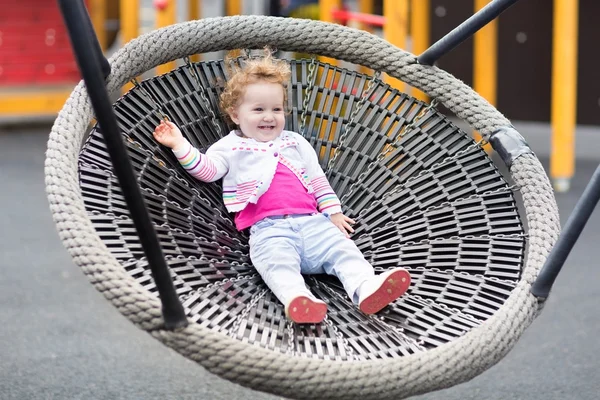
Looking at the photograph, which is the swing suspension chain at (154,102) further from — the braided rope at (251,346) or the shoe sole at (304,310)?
the shoe sole at (304,310)

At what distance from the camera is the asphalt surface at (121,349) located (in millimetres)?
2438

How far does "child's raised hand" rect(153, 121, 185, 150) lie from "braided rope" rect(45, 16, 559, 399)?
0.11 meters

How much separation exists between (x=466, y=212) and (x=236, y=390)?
0.78m

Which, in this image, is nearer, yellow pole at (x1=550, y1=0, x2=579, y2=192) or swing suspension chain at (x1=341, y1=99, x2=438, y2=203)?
swing suspension chain at (x1=341, y1=99, x2=438, y2=203)

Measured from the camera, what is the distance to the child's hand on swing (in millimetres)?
2033

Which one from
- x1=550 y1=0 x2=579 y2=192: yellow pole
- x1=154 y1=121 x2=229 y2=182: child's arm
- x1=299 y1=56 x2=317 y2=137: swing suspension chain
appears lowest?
x1=550 y1=0 x2=579 y2=192: yellow pole

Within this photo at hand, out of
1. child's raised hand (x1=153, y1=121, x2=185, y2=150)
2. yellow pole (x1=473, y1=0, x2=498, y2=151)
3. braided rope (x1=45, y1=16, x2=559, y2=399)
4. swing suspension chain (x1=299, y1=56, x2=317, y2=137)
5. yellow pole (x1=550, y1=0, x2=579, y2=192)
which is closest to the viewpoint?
braided rope (x1=45, y1=16, x2=559, y2=399)

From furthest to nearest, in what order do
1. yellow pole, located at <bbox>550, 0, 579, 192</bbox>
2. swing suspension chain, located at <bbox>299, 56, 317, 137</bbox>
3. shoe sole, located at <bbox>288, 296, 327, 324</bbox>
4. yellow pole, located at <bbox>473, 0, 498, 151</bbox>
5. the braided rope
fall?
yellow pole, located at <bbox>473, 0, 498, 151</bbox> → yellow pole, located at <bbox>550, 0, 579, 192</bbox> → swing suspension chain, located at <bbox>299, 56, 317, 137</bbox> → shoe sole, located at <bbox>288, 296, 327, 324</bbox> → the braided rope

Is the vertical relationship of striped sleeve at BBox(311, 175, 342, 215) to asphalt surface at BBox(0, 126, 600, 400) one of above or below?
above

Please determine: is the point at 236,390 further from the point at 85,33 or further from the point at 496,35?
the point at 496,35

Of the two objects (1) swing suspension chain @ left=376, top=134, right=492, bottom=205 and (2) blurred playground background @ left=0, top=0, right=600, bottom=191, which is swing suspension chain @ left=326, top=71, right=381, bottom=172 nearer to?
(1) swing suspension chain @ left=376, top=134, right=492, bottom=205

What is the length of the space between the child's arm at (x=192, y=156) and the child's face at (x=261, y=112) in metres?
0.08

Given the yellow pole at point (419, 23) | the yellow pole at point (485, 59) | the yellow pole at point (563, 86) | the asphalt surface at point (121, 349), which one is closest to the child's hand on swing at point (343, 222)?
the asphalt surface at point (121, 349)

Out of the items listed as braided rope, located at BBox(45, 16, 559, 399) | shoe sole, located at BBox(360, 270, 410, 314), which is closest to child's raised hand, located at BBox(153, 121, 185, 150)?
braided rope, located at BBox(45, 16, 559, 399)
